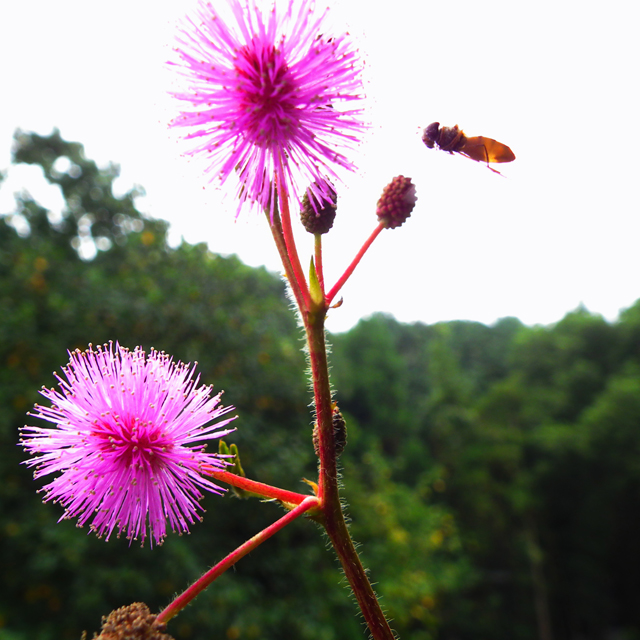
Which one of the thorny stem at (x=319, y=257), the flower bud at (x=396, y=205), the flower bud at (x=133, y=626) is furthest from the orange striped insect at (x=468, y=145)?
the flower bud at (x=133, y=626)

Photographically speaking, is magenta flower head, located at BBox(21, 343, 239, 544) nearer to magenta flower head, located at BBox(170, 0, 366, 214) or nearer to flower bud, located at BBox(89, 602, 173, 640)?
flower bud, located at BBox(89, 602, 173, 640)

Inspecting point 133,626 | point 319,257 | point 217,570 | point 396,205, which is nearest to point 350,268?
point 319,257

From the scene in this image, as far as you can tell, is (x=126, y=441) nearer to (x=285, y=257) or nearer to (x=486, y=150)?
(x=285, y=257)

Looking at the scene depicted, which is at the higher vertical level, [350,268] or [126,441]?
[350,268]

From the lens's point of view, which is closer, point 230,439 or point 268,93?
point 268,93

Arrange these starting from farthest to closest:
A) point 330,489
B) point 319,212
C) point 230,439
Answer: point 230,439 → point 319,212 → point 330,489

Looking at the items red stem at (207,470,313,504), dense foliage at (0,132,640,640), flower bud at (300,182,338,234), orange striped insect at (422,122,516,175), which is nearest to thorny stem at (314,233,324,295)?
flower bud at (300,182,338,234)

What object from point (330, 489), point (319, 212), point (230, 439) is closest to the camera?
point (330, 489)
